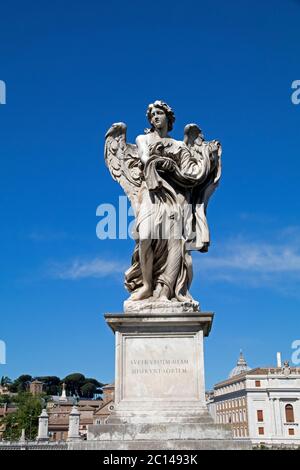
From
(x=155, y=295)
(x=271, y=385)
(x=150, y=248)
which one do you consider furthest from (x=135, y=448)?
Result: (x=271, y=385)

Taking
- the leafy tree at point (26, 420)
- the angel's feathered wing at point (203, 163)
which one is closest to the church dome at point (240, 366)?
the leafy tree at point (26, 420)

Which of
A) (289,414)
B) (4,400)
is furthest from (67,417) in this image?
(289,414)

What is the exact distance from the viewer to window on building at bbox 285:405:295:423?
99000 mm

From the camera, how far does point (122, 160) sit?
10.3m

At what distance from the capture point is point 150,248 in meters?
9.30

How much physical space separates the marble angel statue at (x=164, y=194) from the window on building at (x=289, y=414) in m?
98.8

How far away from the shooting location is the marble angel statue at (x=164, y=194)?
30.6 ft

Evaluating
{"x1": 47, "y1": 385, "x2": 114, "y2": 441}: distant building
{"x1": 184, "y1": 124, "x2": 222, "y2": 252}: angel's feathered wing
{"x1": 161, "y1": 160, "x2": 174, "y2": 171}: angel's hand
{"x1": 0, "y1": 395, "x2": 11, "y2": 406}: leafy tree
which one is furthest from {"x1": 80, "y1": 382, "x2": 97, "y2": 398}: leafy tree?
{"x1": 161, "y1": 160, "x2": 174, "y2": 171}: angel's hand

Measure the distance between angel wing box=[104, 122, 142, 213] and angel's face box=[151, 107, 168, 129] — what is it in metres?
0.60

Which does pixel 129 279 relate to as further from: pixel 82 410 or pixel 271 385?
pixel 82 410

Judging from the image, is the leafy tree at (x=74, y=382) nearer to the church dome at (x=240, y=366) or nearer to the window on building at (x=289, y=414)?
the church dome at (x=240, y=366)

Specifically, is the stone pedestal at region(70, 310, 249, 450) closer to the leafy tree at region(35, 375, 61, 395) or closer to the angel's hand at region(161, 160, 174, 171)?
the angel's hand at region(161, 160, 174, 171)

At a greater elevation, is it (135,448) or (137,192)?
(137,192)
